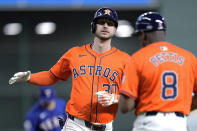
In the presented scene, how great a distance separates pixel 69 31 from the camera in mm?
13047

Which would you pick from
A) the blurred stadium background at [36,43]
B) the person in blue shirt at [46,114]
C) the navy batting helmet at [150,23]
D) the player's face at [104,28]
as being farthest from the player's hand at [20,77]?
the blurred stadium background at [36,43]

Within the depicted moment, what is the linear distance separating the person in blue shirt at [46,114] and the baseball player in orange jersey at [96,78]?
10.5ft

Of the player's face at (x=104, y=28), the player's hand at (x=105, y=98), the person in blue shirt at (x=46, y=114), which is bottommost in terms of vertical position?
the person in blue shirt at (x=46, y=114)

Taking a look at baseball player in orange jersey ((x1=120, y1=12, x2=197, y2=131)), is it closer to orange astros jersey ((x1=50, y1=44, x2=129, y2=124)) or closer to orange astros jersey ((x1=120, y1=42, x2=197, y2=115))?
orange astros jersey ((x1=120, y1=42, x2=197, y2=115))

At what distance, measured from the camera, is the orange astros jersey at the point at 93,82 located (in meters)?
4.73

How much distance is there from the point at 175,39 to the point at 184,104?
8408mm

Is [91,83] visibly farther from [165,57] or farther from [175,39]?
[175,39]

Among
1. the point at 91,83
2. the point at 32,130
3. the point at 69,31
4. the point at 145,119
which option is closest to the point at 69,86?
the point at 69,31

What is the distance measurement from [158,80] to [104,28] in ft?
4.67

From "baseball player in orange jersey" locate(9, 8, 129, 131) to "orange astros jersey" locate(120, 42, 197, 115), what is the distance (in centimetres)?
101

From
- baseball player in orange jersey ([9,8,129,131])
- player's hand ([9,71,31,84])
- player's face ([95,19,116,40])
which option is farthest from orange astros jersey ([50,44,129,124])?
player's hand ([9,71,31,84])

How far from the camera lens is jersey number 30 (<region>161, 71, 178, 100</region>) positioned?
3613 mm

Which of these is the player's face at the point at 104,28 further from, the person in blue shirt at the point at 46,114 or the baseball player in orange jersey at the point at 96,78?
the person in blue shirt at the point at 46,114

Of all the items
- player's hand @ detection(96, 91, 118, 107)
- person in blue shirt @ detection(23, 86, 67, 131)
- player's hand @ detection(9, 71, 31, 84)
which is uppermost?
player's hand @ detection(9, 71, 31, 84)
